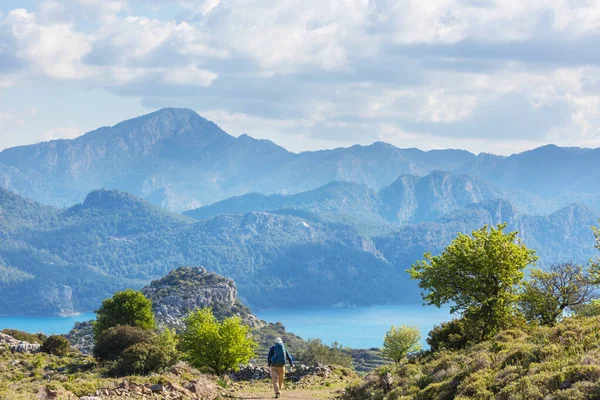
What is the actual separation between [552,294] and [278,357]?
16.8 m

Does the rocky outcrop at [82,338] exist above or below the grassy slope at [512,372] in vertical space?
above

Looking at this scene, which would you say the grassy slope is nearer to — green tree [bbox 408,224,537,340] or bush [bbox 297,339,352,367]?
green tree [bbox 408,224,537,340]

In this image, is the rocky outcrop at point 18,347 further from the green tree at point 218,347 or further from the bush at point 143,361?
the bush at point 143,361

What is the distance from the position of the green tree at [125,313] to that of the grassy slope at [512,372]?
2054 inches

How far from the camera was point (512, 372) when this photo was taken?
66.2ft

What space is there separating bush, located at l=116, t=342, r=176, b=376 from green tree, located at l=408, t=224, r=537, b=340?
14324 millimetres

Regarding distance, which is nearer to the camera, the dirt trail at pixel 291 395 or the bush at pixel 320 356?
the dirt trail at pixel 291 395

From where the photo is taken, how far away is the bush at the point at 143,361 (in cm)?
3644

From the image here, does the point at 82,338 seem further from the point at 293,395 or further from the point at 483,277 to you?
the point at 483,277

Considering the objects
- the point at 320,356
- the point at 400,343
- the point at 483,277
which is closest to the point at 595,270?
the point at 483,277

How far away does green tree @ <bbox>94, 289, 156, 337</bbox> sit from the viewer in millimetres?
75875

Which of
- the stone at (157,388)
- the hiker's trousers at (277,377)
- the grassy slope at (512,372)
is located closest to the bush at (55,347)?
the hiker's trousers at (277,377)

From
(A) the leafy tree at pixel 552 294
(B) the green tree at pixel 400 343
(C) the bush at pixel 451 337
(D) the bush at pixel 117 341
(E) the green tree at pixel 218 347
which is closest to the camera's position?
(C) the bush at pixel 451 337

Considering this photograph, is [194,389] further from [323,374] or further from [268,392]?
[323,374]
